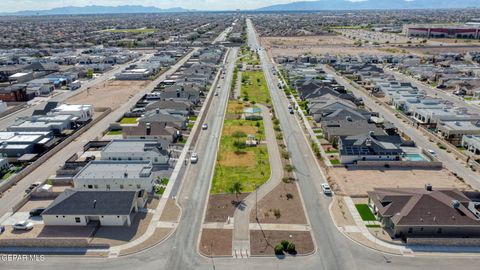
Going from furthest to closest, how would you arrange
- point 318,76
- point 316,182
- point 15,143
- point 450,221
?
point 318,76
point 15,143
point 316,182
point 450,221

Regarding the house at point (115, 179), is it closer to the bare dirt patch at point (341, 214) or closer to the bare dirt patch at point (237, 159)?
the bare dirt patch at point (237, 159)

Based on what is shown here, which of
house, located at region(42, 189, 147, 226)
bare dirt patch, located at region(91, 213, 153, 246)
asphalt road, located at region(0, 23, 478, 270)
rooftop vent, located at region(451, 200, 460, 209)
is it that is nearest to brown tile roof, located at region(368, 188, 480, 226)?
rooftop vent, located at region(451, 200, 460, 209)

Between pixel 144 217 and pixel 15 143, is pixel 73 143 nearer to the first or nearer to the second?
pixel 15 143

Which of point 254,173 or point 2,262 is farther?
point 254,173

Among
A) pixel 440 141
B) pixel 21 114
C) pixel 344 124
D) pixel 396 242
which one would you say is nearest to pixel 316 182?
pixel 396 242

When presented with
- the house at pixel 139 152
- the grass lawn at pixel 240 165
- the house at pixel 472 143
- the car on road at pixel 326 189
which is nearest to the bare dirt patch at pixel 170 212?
the grass lawn at pixel 240 165

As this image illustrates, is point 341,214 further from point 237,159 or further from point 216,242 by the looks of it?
point 237,159
